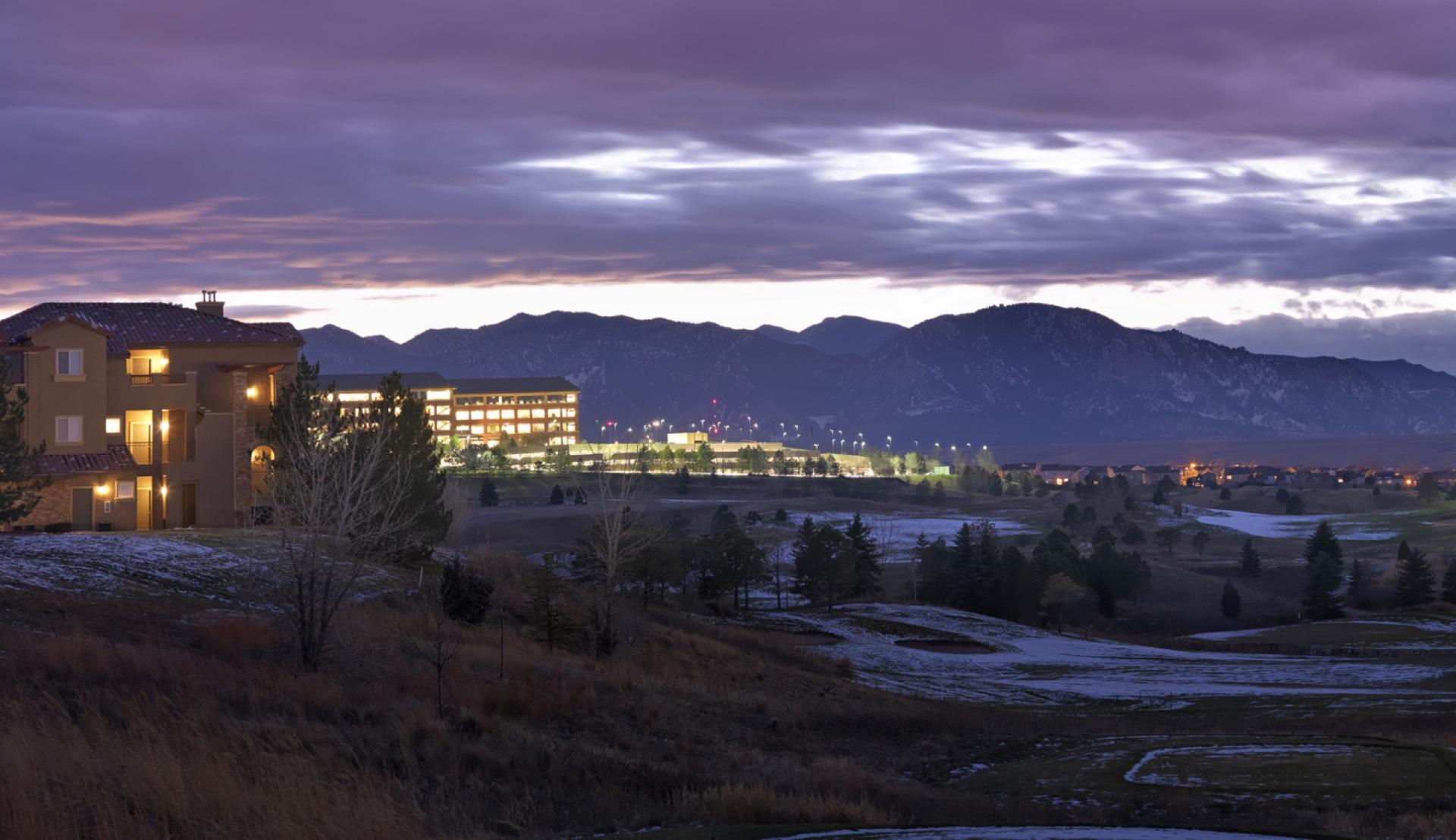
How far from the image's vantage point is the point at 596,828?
1562 centimetres

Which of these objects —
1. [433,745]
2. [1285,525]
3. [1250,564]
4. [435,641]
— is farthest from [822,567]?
[1285,525]

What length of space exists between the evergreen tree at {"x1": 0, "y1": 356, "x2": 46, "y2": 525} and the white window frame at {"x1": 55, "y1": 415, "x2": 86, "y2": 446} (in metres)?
3.04

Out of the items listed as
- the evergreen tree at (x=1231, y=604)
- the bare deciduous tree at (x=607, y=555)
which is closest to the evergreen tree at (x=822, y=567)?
the bare deciduous tree at (x=607, y=555)

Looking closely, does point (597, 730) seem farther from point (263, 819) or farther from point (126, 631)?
point (263, 819)

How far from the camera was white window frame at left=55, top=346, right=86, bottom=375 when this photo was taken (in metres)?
49.9

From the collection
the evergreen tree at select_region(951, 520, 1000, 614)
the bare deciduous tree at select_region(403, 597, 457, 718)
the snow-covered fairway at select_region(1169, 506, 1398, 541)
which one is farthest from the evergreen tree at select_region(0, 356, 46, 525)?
the snow-covered fairway at select_region(1169, 506, 1398, 541)

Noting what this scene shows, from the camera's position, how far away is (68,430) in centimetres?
5003

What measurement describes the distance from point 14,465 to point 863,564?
6611 centimetres

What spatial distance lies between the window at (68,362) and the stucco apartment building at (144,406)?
41 millimetres

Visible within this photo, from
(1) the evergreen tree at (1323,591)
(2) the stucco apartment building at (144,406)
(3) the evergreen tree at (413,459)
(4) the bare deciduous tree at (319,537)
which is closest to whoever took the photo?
(4) the bare deciduous tree at (319,537)

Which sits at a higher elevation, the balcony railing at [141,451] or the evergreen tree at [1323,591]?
the balcony railing at [141,451]

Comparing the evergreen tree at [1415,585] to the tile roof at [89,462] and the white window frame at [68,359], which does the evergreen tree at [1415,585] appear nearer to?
the tile roof at [89,462]

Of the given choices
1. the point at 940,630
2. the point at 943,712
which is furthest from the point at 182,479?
the point at 940,630

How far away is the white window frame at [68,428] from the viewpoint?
4969 centimetres
